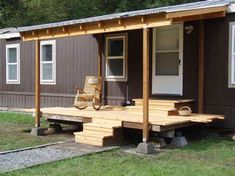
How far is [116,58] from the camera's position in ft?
35.2

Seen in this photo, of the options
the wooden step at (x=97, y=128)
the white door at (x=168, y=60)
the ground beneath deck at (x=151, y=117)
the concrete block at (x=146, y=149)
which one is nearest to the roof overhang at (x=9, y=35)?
the ground beneath deck at (x=151, y=117)

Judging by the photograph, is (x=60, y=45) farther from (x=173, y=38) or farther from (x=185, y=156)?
(x=185, y=156)

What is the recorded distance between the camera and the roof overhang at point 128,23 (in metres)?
7.07

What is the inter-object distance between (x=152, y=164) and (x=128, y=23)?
8.91 feet

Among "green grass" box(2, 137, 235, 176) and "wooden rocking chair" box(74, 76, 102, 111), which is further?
"wooden rocking chair" box(74, 76, 102, 111)

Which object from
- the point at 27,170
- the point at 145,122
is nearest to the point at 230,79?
the point at 145,122

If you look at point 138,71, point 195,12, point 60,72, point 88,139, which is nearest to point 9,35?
point 60,72

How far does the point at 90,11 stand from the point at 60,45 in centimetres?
1318

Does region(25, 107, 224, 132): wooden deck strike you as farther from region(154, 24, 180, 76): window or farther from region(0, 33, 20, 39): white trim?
region(0, 33, 20, 39): white trim

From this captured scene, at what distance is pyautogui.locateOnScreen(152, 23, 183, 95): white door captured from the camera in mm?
9260

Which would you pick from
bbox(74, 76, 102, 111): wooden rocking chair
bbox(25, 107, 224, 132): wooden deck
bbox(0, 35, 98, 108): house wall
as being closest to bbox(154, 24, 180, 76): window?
→ bbox(25, 107, 224, 132): wooden deck

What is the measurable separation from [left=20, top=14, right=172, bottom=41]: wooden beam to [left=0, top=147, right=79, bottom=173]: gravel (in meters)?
2.47

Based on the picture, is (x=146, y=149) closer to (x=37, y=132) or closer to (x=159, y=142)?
(x=159, y=142)

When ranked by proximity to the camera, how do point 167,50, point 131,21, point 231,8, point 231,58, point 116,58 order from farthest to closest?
point 116,58, point 167,50, point 231,58, point 231,8, point 131,21
